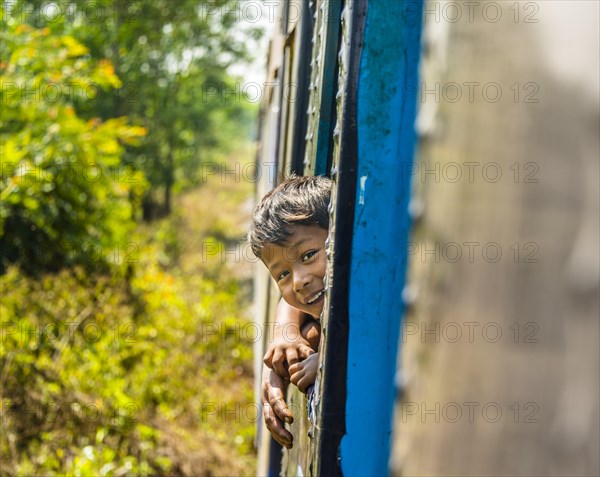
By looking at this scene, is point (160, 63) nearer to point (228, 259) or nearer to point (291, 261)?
point (228, 259)

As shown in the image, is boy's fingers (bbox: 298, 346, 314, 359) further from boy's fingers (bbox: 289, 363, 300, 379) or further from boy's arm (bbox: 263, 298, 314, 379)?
boy's fingers (bbox: 289, 363, 300, 379)

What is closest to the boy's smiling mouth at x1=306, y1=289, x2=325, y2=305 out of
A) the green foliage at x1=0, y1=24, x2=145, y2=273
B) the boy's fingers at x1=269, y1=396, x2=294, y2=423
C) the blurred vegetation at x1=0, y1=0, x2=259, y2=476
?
the boy's fingers at x1=269, y1=396, x2=294, y2=423

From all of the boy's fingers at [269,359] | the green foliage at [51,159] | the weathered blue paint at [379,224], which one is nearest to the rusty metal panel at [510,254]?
the weathered blue paint at [379,224]

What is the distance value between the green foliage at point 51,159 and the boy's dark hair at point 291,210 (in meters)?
4.70

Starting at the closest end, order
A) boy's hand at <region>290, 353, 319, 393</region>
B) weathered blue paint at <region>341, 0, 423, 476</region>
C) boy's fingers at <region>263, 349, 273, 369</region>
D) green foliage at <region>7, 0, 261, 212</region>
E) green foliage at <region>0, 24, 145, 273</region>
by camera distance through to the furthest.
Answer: weathered blue paint at <region>341, 0, 423, 476</region> → boy's hand at <region>290, 353, 319, 393</region> → boy's fingers at <region>263, 349, 273, 369</region> → green foliage at <region>0, 24, 145, 273</region> → green foliage at <region>7, 0, 261, 212</region>

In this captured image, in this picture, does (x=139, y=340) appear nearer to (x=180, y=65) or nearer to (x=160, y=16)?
(x=160, y=16)

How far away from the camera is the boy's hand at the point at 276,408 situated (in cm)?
148

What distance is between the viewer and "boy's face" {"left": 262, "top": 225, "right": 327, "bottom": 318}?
1531 millimetres

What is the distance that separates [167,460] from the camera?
457 centimetres

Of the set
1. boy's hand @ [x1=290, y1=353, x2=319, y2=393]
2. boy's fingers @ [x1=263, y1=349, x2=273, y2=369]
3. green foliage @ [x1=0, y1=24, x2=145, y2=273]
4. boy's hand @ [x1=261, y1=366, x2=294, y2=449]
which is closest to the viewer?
boy's hand @ [x1=290, y1=353, x2=319, y2=393]

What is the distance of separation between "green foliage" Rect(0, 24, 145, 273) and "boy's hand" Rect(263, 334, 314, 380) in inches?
189

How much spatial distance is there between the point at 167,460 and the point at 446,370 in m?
4.13

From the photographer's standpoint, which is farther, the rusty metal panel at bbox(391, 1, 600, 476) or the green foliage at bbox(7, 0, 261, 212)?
the green foliage at bbox(7, 0, 261, 212)

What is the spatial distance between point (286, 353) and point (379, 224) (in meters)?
0.67
